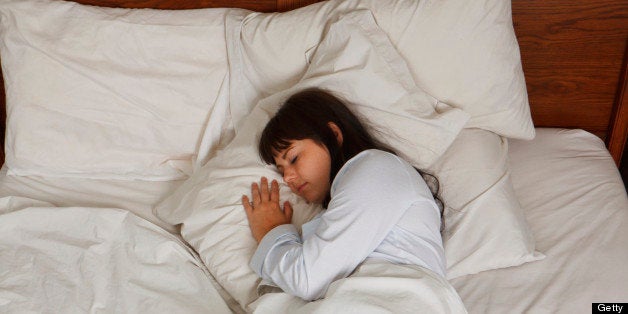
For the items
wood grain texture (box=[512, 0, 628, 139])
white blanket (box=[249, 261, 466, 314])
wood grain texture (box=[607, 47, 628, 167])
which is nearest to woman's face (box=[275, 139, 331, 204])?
white blanket (box=[249, 261, 466, 314])

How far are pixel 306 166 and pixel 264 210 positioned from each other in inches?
4.8

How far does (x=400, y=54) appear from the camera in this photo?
1388 mm

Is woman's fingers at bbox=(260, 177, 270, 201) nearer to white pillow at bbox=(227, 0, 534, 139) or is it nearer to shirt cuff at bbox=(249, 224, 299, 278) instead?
shirt cuff at bbox=(249, 224, 299, 278)

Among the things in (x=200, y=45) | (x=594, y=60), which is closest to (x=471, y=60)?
(x=594, y=60)

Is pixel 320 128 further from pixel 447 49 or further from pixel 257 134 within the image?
pixel 447 49

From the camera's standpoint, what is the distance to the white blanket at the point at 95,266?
45.0 inches

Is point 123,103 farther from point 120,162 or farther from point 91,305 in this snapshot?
point 91,305

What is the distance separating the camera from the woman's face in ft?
4.08

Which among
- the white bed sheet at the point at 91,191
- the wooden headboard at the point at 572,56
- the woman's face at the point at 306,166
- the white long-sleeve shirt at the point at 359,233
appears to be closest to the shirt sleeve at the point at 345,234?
the white long-sleeve shirt at the point at 359,233

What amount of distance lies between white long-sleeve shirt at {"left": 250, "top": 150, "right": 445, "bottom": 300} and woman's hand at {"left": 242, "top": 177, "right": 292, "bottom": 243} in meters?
0.05

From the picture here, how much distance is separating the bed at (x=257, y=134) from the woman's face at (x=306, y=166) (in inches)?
2.9

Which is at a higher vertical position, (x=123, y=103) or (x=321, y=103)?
(x=321, y=103)

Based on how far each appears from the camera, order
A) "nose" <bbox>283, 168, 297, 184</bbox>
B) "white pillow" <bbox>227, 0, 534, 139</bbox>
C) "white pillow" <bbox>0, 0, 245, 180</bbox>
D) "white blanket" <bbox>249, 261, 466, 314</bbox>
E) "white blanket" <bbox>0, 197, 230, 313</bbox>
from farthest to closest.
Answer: "white pillow" <bbox>0, 0, 245, 180</bbox> → "white pillow" <bbox>227, 0, 534, 139</bbox> → "nose" <bbox>283, 168, 297, 184</bbox> → "white blanket" <bbox>0, 197, 230, 313</bbox> → "white blanket" <bbox>249, 261, 466, 314</bbox>

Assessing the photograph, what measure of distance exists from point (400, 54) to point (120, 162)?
73 cm
